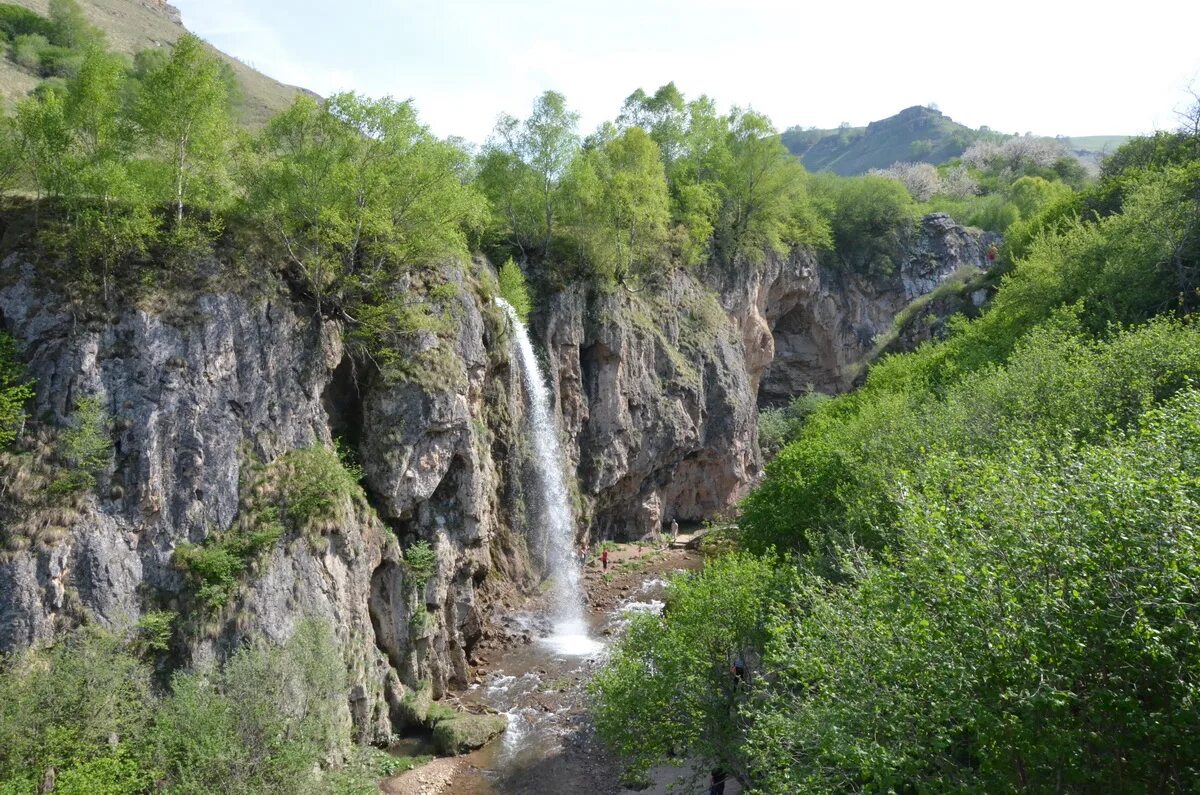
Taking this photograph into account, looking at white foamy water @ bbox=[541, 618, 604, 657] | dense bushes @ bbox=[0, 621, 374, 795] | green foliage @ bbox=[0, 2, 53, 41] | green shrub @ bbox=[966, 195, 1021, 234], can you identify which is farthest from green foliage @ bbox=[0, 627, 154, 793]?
green shrub @ bbox=[966, 195, 1021, 234]

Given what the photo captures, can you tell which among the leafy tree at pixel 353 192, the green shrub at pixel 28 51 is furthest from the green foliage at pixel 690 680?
the green shrub at pixel 28 51

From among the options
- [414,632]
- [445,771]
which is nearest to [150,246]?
[414,632]

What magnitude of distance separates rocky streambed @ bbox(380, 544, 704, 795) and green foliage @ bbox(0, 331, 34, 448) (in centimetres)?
1349

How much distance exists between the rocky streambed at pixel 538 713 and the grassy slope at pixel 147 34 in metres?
44.2

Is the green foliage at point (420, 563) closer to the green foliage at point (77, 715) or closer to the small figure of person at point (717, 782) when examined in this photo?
the green foliage at point (77, 715)

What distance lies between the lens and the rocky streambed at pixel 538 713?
67.6 feet

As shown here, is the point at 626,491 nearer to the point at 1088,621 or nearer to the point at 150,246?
the point at 150,246

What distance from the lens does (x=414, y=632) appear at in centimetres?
2395

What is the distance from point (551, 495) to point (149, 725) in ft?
65.7

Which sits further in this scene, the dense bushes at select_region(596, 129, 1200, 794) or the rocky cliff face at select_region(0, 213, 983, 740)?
the rocky cliff face at select_region(0, 213, 983, 740)

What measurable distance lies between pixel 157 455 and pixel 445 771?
12.2 metres

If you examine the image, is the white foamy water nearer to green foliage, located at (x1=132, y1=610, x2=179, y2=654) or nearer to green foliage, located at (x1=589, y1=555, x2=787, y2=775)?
green foliage, located at (x1=589, y1=555, x2=787, y2=775)

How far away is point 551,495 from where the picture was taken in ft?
113

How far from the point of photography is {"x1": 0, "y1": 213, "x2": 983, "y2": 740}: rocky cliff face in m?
17.9
